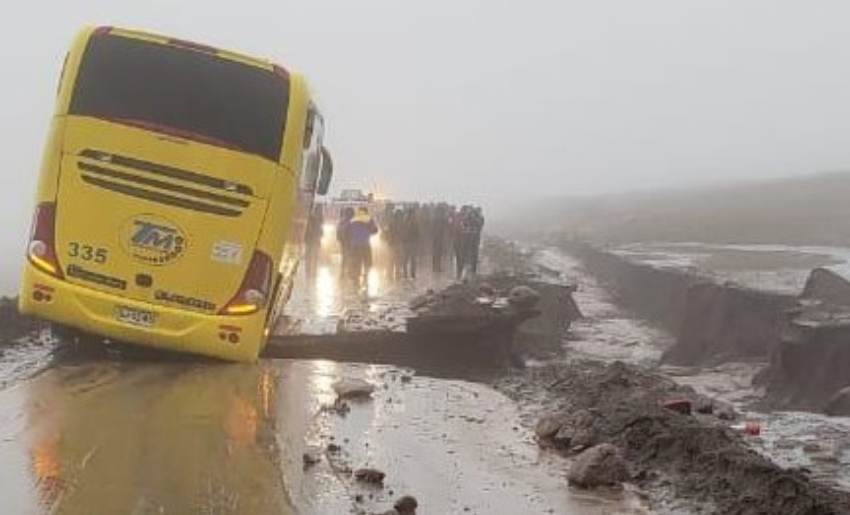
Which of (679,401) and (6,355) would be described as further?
(6,355)

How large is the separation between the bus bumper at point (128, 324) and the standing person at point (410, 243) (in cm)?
1674

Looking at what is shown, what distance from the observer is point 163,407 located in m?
9.78

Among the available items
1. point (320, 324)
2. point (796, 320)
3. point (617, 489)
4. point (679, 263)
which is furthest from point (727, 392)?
point (679, 263)

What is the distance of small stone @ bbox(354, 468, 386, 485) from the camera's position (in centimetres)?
746

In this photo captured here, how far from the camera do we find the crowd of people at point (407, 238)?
25.0 metres

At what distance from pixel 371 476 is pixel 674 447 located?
234 centimetres

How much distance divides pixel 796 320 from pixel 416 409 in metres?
8.19

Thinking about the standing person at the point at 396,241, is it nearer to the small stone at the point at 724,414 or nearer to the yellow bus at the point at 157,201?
the yellow bus at the point at 157,201

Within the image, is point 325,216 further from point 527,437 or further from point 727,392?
point 527,437

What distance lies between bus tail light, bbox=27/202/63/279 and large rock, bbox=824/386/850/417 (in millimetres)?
8900

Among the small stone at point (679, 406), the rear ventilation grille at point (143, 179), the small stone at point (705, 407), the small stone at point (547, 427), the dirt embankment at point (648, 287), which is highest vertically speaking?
the rear ventilation grille at point (143, 179)

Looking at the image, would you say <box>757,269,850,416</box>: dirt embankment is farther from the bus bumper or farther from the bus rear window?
the bus rear window

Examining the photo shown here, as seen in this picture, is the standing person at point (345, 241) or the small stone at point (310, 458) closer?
the small stone at point (310, 458)

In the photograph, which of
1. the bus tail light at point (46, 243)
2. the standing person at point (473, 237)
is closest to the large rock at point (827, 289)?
the standing person at point (473, 237)
